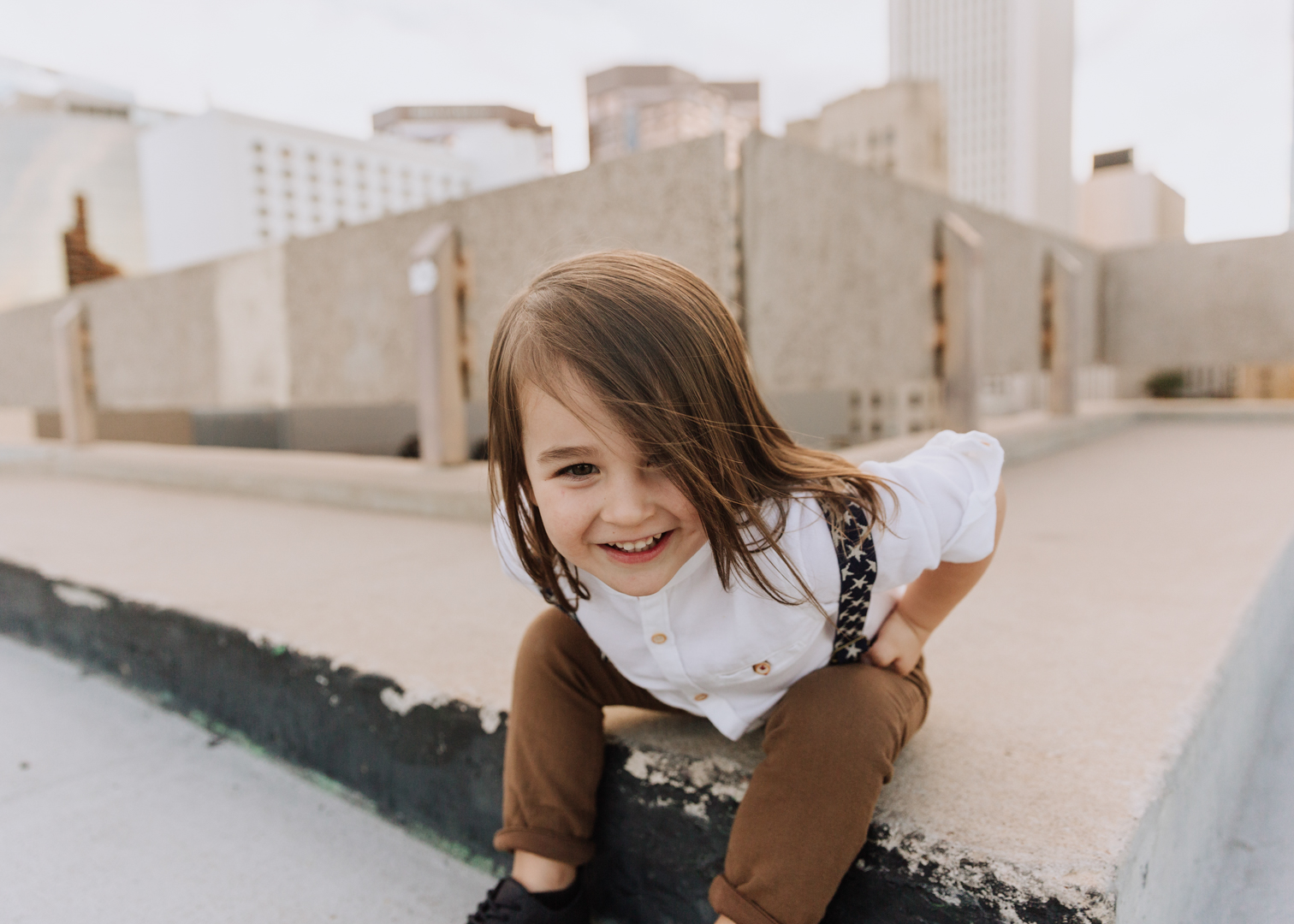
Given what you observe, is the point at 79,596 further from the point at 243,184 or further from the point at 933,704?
the point at 243,184

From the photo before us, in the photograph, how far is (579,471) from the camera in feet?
2.48

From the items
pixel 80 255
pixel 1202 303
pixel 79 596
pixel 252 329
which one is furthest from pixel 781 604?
pixel 80 255

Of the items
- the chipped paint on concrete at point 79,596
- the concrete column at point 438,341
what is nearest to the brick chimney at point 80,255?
the concrete column at point 438,341

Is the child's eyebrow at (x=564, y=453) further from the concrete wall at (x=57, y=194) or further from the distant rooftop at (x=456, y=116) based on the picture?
the distant rooftop at (x=456, y=116)

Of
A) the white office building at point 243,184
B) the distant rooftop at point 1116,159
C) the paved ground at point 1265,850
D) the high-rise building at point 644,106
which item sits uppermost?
the high-rise building at point 644,106

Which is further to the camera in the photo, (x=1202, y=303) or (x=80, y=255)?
(x=80, y=255)

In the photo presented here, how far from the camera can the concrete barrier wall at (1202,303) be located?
6578 mm

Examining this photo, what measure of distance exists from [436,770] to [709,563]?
65 centimetres

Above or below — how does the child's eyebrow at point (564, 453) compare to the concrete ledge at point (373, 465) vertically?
above

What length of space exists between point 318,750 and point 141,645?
0.72m

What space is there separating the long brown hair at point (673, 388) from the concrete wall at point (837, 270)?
6.82 feet

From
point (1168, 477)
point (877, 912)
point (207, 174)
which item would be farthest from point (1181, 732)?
point (207, 174)

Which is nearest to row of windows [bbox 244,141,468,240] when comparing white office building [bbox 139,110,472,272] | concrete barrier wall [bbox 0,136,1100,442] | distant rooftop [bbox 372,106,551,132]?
white office building [bbox 139,110,472,272]

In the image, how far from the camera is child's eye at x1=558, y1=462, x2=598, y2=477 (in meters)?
0.75
